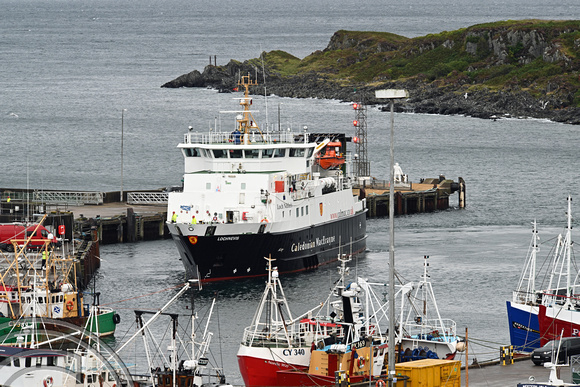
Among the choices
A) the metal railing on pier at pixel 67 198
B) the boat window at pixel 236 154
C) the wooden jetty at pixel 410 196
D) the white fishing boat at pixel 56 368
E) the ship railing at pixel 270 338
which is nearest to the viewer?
the white fishing boat at pixel 56 368

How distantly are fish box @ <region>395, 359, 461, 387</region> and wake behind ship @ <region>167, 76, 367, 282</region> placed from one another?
29893mm

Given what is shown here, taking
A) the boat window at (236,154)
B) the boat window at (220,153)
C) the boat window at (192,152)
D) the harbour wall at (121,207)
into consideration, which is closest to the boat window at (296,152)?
the boat window at (236,154)

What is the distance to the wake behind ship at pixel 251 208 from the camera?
67875 mm

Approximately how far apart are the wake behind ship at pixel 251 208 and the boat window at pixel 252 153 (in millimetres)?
60

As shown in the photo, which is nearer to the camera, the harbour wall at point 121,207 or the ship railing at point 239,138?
the ship railing at point 239,138

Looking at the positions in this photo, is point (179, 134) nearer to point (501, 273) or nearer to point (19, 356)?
point (501, 273)

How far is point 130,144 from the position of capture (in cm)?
15088

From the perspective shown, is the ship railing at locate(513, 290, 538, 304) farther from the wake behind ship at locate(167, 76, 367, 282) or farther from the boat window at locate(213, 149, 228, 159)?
the boat window at locate(213, 149, 228, 159)

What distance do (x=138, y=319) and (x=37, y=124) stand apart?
448 feet

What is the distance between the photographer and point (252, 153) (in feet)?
237

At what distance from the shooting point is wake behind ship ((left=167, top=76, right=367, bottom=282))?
67.9m

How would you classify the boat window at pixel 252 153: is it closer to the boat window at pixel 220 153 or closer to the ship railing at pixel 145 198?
the boat window at pixel 220 153

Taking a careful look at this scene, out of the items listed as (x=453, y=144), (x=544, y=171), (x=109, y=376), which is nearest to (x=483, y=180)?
(x=544, y=171)

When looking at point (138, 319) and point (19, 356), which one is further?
point (138, 319)
